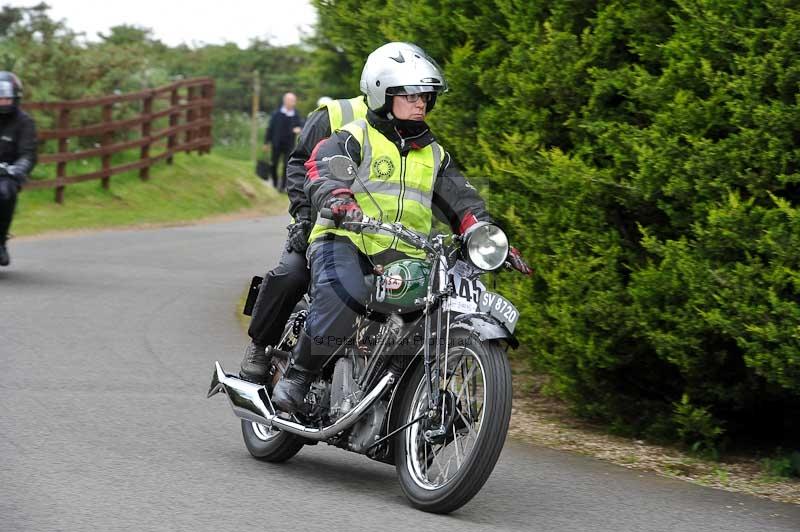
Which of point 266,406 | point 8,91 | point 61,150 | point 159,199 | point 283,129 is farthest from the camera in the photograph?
point 283,129

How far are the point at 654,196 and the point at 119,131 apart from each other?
20.3m

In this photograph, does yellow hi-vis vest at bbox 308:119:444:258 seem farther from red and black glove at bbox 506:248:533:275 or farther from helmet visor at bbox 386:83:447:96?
red and black glove at bbox 506:248:533:275

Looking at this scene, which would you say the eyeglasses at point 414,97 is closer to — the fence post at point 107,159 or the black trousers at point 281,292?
the black trousers at point 281,292

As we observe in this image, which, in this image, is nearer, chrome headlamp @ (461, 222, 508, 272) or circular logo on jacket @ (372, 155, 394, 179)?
chrome headlamp @ (461, 222, 508, 272)

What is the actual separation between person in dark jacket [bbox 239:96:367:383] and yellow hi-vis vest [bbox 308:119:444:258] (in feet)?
1.26

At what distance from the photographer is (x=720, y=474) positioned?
23.4 ft

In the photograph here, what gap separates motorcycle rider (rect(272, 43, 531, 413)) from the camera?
623cm

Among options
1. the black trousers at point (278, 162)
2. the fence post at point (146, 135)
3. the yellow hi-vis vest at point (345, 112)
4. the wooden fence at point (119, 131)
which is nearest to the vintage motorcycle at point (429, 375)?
the yellow hi-vis vest at point (345, 112)

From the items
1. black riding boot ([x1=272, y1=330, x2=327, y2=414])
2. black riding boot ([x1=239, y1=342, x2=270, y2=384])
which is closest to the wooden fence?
black riding boot ([x1=239, y1=342, x2=270, y2=384])

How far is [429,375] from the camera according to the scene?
5910 mm

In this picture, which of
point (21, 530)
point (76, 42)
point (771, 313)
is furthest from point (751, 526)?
point (76, 42)

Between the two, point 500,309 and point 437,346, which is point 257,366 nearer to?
point 437,346

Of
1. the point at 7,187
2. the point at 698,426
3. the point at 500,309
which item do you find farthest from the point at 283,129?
the point at 500,309

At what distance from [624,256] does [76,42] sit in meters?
21.8
